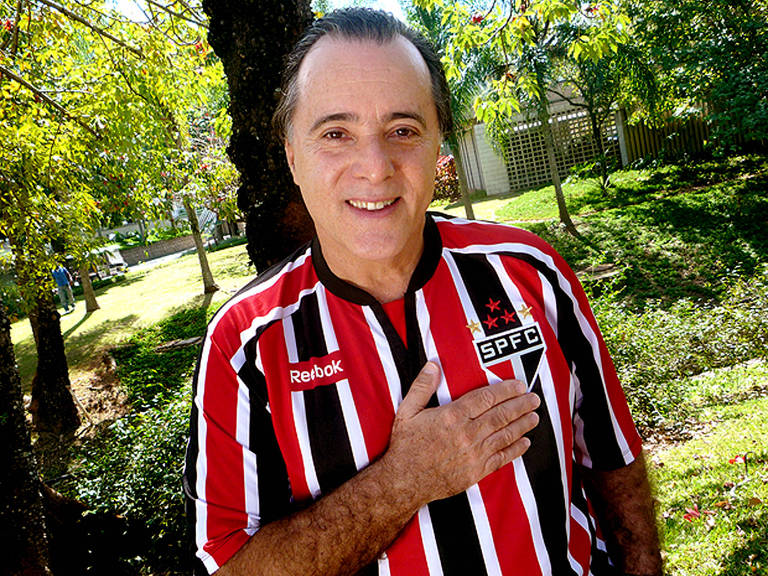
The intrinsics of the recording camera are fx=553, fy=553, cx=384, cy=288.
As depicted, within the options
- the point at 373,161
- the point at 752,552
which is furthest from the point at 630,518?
the point at 752,552

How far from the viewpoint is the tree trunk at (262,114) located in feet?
9.18

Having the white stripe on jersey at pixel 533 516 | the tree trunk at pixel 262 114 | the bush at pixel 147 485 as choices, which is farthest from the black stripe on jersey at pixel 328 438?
the bush at pixel 147 485

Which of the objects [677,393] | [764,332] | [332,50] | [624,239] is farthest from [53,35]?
[624,239]

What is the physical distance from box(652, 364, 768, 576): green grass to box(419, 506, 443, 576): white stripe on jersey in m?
2.36

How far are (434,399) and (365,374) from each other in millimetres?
206

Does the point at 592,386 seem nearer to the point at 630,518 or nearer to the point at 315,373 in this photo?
the point at 630,518

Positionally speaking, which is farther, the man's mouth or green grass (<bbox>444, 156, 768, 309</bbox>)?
green grass (<bbox>444, 156, 768, 309</bbox>)

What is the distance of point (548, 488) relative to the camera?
154 centimetres

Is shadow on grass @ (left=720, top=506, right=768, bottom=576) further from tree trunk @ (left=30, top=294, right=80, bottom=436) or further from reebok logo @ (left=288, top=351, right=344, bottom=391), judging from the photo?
tree trunk @ (left=30, top=294, right=80, bottom=436)

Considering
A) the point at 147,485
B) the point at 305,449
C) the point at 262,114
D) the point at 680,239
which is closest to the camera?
the point at 305,449


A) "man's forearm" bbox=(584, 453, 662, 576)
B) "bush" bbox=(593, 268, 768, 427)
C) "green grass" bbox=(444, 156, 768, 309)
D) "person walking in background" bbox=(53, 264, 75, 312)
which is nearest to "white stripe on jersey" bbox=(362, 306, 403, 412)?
"man's forearm" bbox=(584, 453, 662, 576)

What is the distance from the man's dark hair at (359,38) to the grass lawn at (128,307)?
1200cm

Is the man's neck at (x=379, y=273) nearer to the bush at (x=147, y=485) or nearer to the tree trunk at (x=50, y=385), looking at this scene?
the bush at (x=147, y=485)

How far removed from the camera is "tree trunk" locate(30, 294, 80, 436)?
28.9 feet
